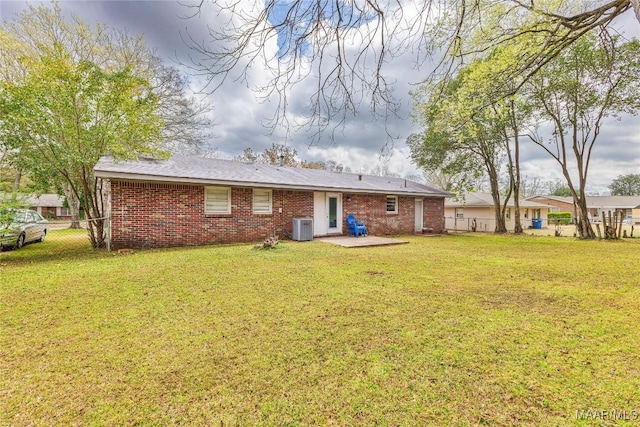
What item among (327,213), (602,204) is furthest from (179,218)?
(602,204)

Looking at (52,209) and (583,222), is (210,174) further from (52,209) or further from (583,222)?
(52,209)

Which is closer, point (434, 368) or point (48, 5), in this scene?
point (434, 368)

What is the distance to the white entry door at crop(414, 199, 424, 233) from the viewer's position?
17.5m

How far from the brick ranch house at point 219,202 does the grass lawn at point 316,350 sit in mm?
3649

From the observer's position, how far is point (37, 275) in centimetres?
575

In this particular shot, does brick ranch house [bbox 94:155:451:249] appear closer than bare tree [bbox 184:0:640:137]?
No

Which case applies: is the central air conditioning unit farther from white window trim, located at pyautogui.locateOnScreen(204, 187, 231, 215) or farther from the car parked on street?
the car parked on street

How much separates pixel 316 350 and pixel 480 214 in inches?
1030

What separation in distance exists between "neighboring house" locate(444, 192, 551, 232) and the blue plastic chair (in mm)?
12459

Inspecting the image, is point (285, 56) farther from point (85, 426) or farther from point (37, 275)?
point (37, 275)

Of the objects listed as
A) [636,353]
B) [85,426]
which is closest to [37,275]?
[85,426]

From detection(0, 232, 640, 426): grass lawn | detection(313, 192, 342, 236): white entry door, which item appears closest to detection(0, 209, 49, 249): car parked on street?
detection(0, 232, 640, 426): grass lawn

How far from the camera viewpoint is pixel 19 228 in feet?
27.7

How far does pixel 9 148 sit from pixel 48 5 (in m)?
12.3
